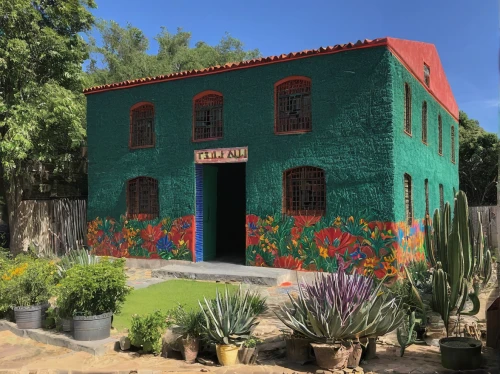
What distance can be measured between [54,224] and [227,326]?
12.5m

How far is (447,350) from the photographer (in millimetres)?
5125

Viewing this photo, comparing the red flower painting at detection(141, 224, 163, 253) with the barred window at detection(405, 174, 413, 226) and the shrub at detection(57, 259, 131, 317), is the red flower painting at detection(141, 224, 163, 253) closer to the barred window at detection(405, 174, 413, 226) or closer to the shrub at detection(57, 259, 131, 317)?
the shrub at detection(57, 259, 131, 317)

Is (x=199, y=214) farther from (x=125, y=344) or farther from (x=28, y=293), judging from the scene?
(x=125, y=344)

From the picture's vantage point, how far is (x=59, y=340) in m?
6.57

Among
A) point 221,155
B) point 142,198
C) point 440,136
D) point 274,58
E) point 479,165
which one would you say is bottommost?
point 142,198

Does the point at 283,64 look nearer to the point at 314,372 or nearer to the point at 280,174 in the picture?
the point at 280,174

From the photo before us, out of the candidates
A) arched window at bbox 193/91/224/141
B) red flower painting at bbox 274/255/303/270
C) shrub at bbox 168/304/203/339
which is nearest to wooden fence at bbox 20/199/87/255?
arched window at bbox 193/91/224/141

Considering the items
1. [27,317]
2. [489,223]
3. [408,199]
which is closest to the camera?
[27,317]

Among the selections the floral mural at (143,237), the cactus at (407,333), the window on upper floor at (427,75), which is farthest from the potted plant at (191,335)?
the window on upper floor at (427,75)

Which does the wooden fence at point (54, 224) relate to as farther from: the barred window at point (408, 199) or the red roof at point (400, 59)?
the barred window at point (408, 199)

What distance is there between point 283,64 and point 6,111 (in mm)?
8767

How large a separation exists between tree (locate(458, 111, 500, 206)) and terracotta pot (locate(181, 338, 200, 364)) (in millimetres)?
22040

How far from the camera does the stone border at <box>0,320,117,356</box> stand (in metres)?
6.15

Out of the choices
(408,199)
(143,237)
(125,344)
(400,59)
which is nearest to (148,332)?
(125,344)
